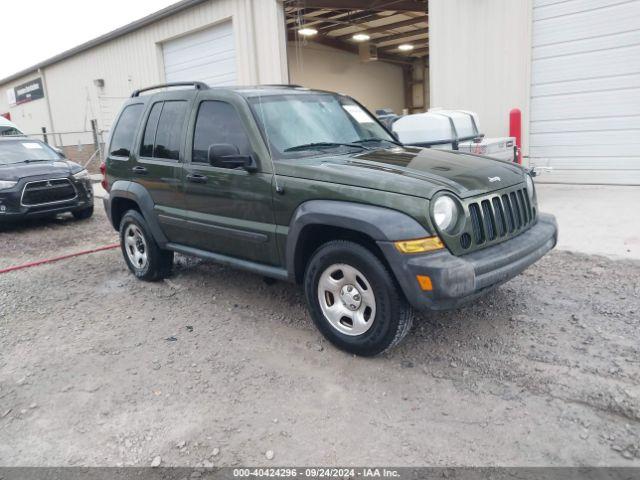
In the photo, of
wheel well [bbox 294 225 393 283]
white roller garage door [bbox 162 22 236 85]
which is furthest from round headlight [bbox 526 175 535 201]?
white roller garage door [bbox 162 22 236 85]

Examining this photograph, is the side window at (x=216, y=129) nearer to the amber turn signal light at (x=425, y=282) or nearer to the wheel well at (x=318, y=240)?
the wheel well at (x=318, y=240)

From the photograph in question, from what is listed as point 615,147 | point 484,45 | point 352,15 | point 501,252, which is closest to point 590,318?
point 501,252

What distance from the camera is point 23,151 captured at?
367 inches

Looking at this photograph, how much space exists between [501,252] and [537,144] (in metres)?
7.04

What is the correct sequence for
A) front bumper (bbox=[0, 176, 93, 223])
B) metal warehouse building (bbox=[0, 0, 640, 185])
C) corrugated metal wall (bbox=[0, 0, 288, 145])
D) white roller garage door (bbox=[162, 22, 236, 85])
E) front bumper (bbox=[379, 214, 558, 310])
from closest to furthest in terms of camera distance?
front bumper (bbox=[379, 214, 558, 310]) < front bumper (bbox=[0, 176, 93, 223]) < metal warehouse building (bbox=[0, 0, 640, 185]) < corrugated metal wall (bbox=[0, 0, 288, 145]) < white roller garage door (bbox=[162, 22, 236, 85])

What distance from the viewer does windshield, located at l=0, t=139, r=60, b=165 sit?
898cm

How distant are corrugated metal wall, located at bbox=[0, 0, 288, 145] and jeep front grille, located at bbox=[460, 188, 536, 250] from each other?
1003cm

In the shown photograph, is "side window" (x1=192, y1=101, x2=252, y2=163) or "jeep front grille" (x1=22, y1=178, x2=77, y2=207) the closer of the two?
"side window" (x1=192, y1=101, x2=252, y2=163)

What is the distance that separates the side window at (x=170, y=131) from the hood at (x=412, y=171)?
1.40 m

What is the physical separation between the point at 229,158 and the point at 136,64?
1547cm

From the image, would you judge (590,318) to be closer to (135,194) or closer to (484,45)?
(135,194)

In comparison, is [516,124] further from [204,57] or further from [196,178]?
[204,57]

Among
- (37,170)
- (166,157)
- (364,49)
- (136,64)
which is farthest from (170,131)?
(364,49)

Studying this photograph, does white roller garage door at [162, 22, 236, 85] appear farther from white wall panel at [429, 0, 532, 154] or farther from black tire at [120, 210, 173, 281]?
black tire at [120, 210, 173, 281]
